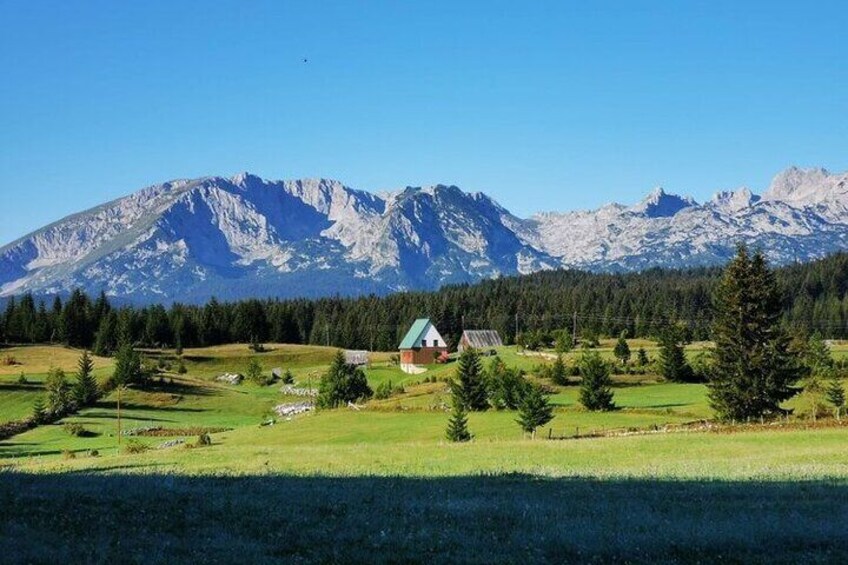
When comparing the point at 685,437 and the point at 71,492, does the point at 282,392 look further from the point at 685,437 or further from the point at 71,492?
the point at 71,492

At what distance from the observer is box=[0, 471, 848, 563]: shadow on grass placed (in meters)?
16.6

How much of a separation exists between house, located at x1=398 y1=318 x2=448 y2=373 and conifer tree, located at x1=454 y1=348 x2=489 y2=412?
74356 mm

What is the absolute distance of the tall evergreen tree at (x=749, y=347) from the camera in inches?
2753

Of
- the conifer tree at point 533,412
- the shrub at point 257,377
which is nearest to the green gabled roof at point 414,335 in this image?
the shrub at point 257,377

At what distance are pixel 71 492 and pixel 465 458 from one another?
74.6 feet

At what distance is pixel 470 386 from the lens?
97.2 metres

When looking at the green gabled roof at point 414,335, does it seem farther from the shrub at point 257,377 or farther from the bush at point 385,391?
the bush at point 385,391

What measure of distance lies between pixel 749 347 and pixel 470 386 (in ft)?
116

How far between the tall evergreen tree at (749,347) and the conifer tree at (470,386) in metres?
30.5

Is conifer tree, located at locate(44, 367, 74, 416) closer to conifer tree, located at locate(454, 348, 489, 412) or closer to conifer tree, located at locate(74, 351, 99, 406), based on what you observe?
conifer tree, located at locate(74, 351, 99, 406)

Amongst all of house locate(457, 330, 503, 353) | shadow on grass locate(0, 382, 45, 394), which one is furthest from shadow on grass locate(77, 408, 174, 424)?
house locate(457, 330, 503, 353)

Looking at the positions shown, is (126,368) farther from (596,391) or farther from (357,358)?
(357,358)

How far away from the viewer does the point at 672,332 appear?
123938mm

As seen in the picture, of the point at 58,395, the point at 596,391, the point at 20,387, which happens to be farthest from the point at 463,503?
the point at 20,387
